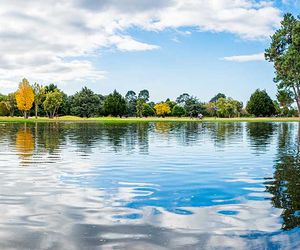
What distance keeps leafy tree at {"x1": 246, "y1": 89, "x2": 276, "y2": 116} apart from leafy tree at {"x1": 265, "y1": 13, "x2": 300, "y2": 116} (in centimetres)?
7515

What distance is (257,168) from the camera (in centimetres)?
1645

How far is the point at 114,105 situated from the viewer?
459 feet

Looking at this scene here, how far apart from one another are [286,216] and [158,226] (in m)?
2.92

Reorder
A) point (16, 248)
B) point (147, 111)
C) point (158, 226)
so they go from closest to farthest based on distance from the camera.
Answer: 1. point (16, 248)
2. point (158, 226)
3. point (147, 111)

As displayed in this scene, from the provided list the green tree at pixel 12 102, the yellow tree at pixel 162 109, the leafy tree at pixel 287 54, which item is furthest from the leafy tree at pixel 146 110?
the leafy tree at pixel 287 54

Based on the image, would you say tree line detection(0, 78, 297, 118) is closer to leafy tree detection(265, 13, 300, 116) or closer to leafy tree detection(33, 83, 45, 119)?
leafy tree detection(33, 83, 45, 119)

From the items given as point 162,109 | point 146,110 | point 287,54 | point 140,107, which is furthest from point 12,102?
point 287,54

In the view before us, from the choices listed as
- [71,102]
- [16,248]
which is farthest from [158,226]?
[71,102]

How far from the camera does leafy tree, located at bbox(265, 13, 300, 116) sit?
6631cm

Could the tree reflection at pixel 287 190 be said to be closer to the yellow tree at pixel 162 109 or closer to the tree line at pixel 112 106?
the tree line at pixel 112 106

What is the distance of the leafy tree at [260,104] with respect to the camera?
153 metres

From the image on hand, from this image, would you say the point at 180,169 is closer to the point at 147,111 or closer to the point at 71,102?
the point at 71,102

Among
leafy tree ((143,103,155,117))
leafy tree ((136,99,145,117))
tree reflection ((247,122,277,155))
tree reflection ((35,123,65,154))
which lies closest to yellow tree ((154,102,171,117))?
leafy tree ((136,99,145,117))

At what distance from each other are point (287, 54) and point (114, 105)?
8136 centimetres
